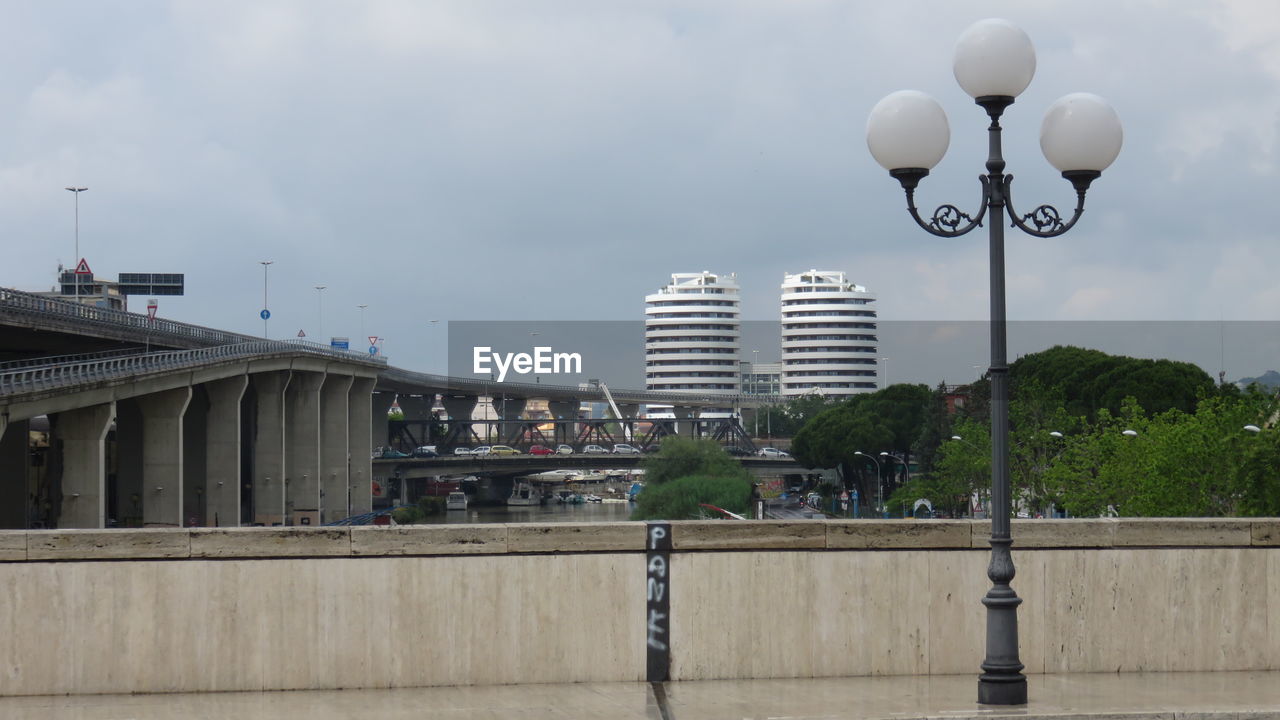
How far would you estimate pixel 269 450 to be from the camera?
374 ft

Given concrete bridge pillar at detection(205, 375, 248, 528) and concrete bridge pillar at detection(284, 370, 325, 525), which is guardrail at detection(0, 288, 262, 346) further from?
concrete bridge pillar at detection(284, 370, 325, 525)

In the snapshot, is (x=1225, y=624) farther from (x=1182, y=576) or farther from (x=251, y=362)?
(x=251, y=362)

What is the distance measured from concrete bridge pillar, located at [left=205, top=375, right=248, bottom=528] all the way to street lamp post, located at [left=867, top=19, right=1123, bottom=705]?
315ft

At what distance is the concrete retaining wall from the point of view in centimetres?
1293

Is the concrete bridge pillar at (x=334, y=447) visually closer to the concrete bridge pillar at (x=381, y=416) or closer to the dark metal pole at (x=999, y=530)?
the concrete bridge pillar at (x=381, y=416)

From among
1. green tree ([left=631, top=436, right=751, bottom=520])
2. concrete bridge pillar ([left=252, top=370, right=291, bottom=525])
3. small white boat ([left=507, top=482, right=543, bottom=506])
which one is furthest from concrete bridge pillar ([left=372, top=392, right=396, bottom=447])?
concrete bridge pillar ([left=252, top=370, right=291, bottom=525])

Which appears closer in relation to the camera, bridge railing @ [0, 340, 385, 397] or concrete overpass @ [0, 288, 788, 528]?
bridge railing @ [0, 340, 385, 397]

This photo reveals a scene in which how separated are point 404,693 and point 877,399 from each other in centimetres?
12940

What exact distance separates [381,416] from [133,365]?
360ft

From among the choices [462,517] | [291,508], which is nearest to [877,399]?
[462,517]

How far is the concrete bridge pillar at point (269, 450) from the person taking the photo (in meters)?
113

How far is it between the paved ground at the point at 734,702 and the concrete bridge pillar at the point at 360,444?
125188 mm

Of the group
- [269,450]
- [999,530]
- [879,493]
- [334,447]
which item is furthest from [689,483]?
[999,530]

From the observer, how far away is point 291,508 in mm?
123312
